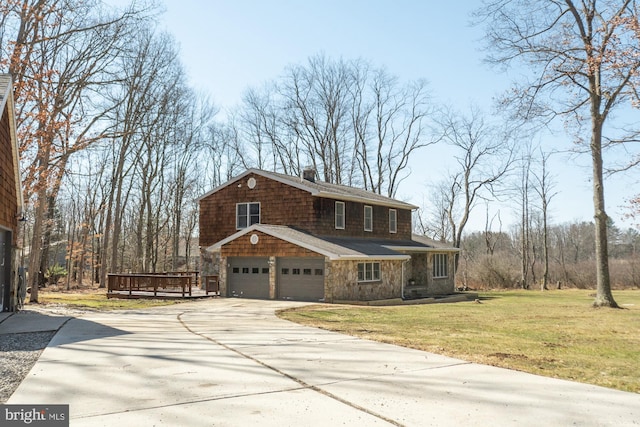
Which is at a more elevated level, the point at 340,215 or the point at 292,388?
the point at 340,215

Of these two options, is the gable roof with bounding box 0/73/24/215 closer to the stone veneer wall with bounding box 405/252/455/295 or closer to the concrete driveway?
the concrete driveway

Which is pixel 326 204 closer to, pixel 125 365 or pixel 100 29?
pixel 100 29

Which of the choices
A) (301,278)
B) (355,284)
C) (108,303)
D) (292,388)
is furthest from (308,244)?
(292,388)

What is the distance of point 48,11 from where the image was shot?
61.0 ft

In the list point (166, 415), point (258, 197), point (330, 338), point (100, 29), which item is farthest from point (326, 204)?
point (166, 415)

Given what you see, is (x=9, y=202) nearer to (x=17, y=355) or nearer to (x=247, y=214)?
(x=17, y=355)

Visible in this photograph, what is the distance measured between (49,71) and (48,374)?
53.1 feet

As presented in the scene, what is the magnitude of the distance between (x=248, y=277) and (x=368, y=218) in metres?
8.05

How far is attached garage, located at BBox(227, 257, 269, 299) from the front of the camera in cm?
2234

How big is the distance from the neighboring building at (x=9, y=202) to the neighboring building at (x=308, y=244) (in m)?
9.48

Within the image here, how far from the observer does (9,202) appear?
547 inches

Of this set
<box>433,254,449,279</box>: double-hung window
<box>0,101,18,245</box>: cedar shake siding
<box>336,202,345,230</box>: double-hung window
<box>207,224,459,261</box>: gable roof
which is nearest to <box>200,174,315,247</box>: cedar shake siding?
<box>207,224,459,261</box>: gable roof

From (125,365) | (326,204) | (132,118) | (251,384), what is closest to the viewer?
(251,384)

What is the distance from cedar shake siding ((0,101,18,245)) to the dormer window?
16.9 m
